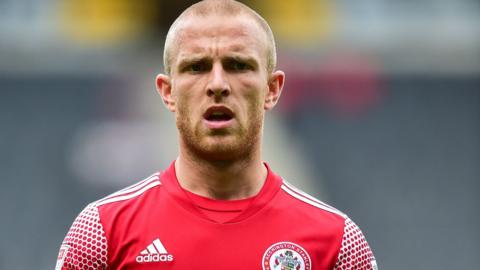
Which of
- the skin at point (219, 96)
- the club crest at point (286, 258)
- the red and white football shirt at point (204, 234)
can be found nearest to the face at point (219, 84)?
the skin at point (219, 96)

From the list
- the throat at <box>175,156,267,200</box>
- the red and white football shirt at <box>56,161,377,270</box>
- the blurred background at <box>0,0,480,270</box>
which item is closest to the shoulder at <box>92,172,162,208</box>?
the red and white football shirt at <box>56,161,377,270</box>

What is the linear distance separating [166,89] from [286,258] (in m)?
0.78

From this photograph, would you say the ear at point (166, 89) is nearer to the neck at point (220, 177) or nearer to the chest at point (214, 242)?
the neck at point (220, 177)

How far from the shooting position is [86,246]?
3836 mm

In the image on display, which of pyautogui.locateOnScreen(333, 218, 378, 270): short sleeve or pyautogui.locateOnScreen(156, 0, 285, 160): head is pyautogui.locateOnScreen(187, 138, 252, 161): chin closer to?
pyautogui.locateOnScreen(156, 0, 285, 160): head

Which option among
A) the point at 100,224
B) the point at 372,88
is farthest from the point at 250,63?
the point at 372,88

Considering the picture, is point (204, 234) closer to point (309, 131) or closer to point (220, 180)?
point (220, 180)

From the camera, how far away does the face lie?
3859mm

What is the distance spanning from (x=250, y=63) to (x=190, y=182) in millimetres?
513

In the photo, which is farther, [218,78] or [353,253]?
[353,253]

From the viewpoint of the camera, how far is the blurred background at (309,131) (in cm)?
1300

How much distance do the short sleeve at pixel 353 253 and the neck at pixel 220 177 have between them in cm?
38

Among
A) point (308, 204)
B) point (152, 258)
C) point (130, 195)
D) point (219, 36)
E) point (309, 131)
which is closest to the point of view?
point (152, 258)

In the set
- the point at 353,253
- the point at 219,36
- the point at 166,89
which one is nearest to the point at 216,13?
the point at 219,36
